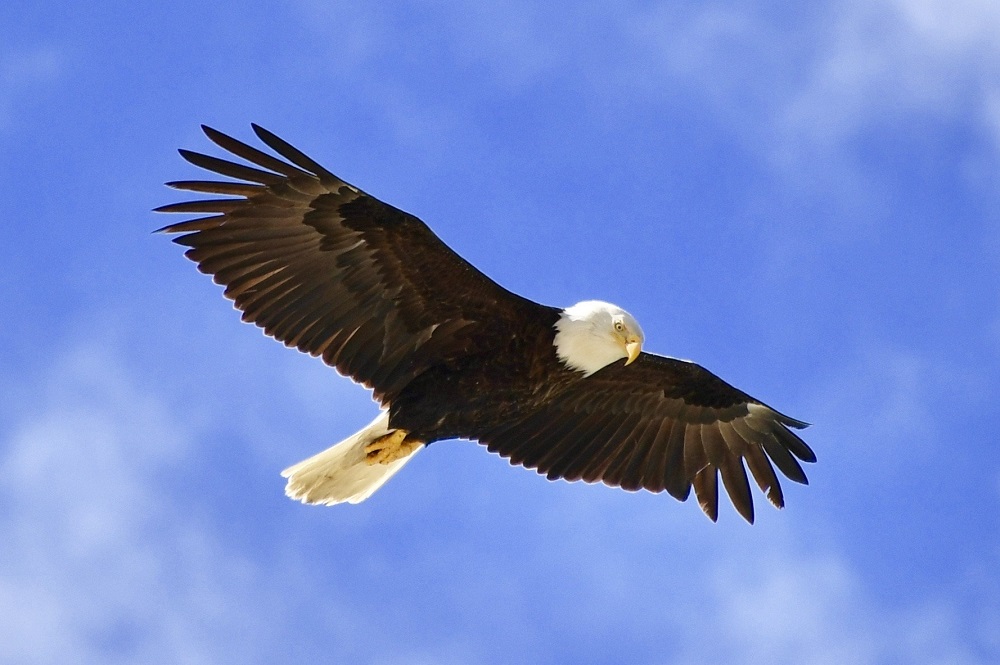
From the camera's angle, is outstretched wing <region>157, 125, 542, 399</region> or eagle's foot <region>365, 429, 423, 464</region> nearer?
outstretched wing <region>157, 125, 542, 399</region>

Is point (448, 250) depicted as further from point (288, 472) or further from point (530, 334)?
point (288, 472)

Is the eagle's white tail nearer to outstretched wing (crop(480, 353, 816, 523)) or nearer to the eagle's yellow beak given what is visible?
outstretched wing (crop(480, 353, 816, 523))

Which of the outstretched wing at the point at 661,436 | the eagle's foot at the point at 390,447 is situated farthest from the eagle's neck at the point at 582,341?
the eagle's foot at the point at 390,447

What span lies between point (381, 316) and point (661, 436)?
8.84 ft

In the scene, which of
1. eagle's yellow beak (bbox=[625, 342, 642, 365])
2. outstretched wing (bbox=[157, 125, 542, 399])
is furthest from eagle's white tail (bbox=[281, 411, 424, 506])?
eagle's yellow beak (bbox=[625, 342, 642, 365])

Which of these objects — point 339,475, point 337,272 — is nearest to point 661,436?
point 339,475

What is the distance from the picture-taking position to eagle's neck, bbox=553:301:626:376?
11.8 m

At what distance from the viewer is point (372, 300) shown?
11695 mm

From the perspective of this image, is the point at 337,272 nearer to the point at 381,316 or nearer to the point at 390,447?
the point at 381,316

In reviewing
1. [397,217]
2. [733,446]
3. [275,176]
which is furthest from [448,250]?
[733,446]

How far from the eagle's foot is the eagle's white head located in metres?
1.27

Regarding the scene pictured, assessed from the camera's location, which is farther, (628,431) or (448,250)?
(628,431)

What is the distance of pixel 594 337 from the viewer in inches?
464

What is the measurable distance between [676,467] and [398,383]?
2589 millimetres
